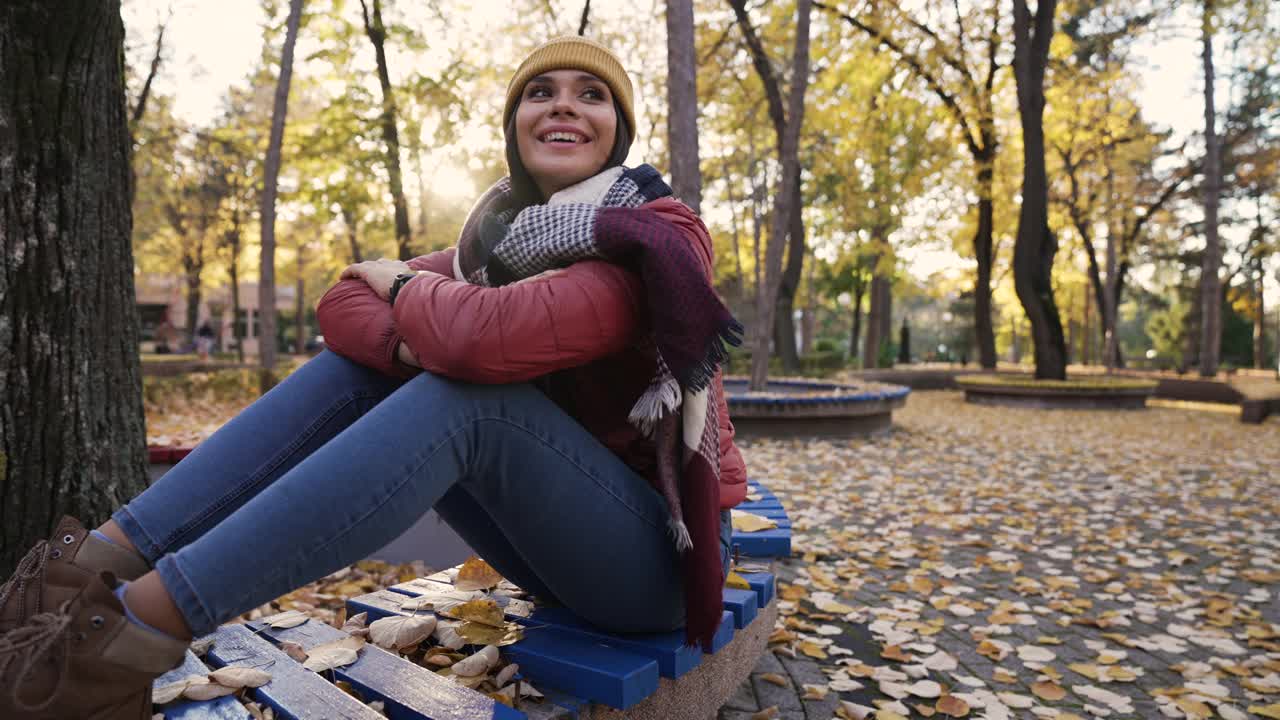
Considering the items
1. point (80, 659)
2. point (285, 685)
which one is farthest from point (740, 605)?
point (80, 659)

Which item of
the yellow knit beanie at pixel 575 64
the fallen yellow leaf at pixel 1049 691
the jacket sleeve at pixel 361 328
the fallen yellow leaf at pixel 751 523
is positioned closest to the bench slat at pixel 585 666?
the jacket sleeve at pixel 361 328

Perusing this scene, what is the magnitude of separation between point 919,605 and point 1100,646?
677 mm

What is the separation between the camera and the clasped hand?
1715mm

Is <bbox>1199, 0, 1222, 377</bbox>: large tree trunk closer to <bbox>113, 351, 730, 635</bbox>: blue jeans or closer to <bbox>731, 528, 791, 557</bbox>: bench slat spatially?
<bbox>731, 528, 791, 557</bbox>: bench slat

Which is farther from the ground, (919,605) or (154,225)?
(154,225)

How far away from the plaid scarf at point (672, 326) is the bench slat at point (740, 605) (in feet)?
0.82

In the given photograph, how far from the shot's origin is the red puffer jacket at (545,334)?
52.7 inches

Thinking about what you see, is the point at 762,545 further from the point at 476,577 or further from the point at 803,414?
the point at 803,414

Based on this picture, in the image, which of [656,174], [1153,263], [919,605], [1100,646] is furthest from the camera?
[1153,263]

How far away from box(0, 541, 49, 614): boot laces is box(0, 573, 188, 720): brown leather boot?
0.06m

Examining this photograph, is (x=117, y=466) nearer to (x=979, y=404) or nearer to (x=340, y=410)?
(x=340, y=410)

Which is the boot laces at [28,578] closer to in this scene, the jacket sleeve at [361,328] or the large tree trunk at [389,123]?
the jacket sleeve at [361,328]

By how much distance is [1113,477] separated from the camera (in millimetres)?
6477

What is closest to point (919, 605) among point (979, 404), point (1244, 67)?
point (979, 404)
